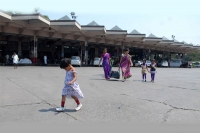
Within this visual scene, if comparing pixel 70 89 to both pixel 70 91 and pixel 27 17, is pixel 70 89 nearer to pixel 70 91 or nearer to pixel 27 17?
pixel 70 91

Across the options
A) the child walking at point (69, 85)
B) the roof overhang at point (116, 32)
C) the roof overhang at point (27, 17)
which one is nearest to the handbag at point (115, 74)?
the child walking at point (69, 85)

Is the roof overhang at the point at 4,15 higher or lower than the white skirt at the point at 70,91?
higher

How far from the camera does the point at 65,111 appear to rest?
5.14m

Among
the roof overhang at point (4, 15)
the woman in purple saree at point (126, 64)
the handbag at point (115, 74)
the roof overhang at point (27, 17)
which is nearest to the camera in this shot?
the woman in purple saree at point (126, 64)

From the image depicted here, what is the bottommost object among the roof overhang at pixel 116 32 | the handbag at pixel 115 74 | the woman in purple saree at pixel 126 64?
the handbag at pixel 115 74

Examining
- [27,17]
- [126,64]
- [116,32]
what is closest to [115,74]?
[126,64]

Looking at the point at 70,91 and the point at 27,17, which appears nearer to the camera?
the point at 70,91

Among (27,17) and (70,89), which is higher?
(27,17)

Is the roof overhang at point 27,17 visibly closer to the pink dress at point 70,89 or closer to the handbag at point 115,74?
the handbag at point 115,74

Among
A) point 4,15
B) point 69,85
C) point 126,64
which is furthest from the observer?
point 4,15

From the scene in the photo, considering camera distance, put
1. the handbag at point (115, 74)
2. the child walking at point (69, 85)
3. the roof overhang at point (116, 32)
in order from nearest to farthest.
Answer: the child walking at point (69, 85) → the handbag at point (115, 74) → the roof overhang at point (116, 32)

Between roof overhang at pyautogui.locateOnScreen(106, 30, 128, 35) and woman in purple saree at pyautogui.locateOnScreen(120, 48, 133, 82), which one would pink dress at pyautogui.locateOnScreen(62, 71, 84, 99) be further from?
roof overhang at pyautogui.locateOnScreen(106, 30, 128, 35)

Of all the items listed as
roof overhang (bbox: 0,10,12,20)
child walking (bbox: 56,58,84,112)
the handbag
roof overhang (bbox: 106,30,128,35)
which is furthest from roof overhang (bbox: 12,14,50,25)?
child walking (bbox: 56,58,84,112)

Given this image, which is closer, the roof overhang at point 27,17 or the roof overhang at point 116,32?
the roof overhang at point 27,17
